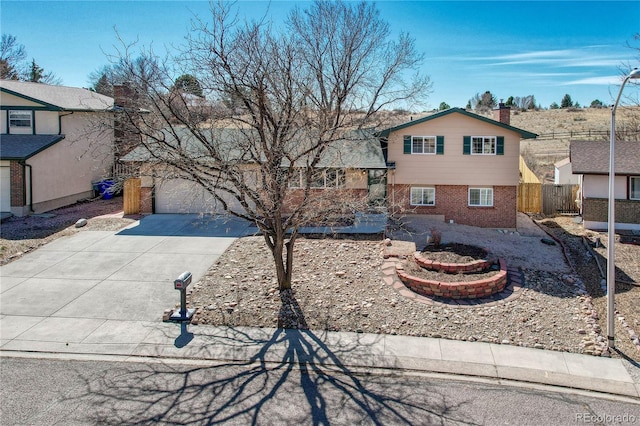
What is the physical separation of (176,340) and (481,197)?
15897 mm

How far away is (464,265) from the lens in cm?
1229

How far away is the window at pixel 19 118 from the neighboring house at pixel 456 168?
57.8 ft

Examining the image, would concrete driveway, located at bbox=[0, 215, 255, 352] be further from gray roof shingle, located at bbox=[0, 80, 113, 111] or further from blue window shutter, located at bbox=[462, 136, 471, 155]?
blue window shutter, located at bbox=[462, 136, 471, 155]

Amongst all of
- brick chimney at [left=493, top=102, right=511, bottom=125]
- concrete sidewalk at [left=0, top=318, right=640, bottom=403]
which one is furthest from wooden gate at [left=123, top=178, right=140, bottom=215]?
brick chimney at [left=493, top=102, right=511, bottom=125]

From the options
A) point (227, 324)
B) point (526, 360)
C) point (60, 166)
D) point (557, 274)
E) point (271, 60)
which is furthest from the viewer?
point (60, 166)

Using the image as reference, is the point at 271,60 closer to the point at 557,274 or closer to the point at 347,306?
the point at 347,306

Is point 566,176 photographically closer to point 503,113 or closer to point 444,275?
point 503,113

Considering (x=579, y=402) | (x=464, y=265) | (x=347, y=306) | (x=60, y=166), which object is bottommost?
(x=579, y=402)

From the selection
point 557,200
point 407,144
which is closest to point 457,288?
point 407,144

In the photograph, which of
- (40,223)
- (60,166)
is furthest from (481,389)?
(60,166)

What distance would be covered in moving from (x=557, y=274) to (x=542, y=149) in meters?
35.1

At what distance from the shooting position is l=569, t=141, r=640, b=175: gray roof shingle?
1973cm

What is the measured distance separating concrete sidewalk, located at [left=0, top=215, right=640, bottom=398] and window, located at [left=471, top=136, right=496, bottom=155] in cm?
1305

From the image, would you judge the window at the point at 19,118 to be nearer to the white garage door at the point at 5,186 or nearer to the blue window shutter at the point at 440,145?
the white garage door at the point at 5,186
